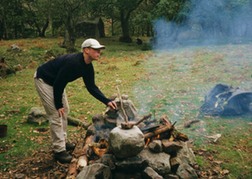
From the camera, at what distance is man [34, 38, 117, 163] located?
4758mm

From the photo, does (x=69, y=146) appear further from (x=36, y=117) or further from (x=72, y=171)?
(x=36, y=117)

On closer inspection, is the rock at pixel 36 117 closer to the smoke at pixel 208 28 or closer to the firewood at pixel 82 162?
the firewood at pixel 82 162

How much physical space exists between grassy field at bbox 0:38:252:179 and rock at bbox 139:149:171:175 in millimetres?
796

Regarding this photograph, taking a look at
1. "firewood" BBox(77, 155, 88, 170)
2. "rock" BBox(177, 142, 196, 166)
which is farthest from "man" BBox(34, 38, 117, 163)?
"rock" BBox(177, 142, 196, 166)

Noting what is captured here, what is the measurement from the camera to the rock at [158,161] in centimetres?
450

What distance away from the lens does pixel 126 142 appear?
424 cm

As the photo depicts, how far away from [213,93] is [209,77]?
12.2 feet

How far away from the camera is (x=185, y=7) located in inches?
773

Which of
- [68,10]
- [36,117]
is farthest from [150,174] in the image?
[68,10]

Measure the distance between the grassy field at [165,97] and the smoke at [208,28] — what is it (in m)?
→ 2.18

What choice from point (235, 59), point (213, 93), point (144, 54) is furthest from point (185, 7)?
point (213, 93)

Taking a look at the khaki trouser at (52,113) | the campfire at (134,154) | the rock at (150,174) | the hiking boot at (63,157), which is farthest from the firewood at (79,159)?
the rock at (150,174)

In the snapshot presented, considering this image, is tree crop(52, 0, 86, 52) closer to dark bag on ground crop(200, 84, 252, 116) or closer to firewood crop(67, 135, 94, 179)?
dark bag on ground crop(200, 84, 252, 116)

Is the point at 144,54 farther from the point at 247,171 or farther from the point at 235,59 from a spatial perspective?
the point at 247,171
